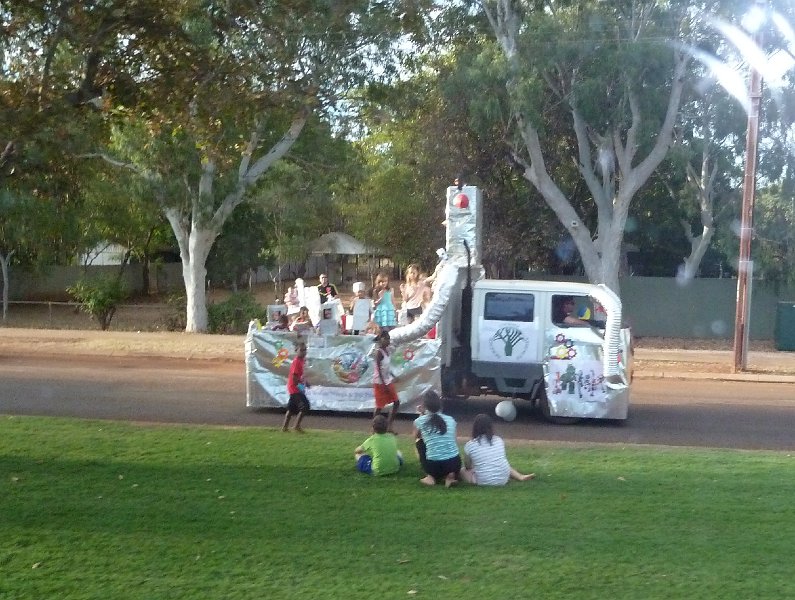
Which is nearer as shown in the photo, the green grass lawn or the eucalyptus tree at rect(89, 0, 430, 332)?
the green grass lawn

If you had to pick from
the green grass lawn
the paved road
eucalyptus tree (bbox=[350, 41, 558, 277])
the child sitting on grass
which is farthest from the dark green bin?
the child sitting on grass

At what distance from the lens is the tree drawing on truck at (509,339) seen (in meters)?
13.3

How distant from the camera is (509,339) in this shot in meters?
13.3

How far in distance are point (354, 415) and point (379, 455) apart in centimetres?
458

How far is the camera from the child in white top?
874 centimetres

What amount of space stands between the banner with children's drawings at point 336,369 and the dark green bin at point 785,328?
15470 millimetres

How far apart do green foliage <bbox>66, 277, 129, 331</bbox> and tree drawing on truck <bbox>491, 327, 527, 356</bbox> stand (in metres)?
17.7

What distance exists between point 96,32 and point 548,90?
1581 cm

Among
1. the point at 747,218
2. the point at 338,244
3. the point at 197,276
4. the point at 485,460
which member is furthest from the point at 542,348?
the point at 338,244

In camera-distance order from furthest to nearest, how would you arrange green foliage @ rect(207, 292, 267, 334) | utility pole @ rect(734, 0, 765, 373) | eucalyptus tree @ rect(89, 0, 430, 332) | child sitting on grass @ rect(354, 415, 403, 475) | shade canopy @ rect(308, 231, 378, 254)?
shade canopy @ rect(308, 231, 378, 254)
green foliage @ rect(207, 292, 267, 334)
utility pole @ rect(734, 0, 765, 373)
eucalyptus tree @ rect(89, 0, 430, 332)
child sitting on grass @ rect(354, 415, 403, 475)

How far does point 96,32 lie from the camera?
1083 cm

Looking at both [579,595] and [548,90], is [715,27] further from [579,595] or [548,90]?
[579,595]

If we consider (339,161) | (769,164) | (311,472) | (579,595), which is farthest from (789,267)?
(579,595)

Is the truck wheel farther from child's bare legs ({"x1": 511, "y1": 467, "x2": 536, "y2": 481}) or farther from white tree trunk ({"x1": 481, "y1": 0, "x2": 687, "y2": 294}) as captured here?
white tree trunk ({"x1": 481, "y1": 0, "x2": 687, "y2": 294})
